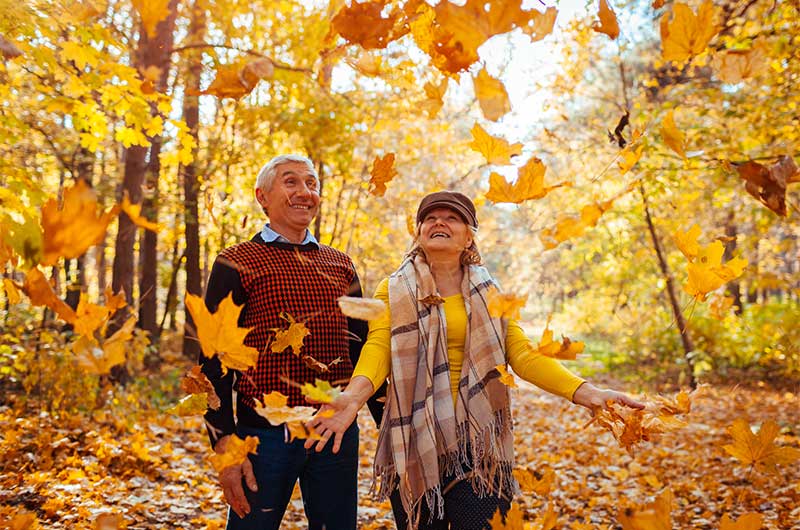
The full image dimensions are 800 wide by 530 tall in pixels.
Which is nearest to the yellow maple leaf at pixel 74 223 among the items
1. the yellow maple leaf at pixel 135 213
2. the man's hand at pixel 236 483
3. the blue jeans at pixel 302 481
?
the yellow maple leaf at pixel 135 213

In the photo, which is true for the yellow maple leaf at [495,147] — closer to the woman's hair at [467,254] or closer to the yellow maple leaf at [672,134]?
the yellow maple leaf at [672,134]

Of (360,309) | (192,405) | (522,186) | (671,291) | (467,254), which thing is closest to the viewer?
(360,309)

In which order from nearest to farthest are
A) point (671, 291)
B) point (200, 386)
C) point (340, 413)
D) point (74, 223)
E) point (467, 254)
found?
1. point (74, 223)
2. point (340, 413)
3. point (200, 386)
4. point (467, 254)
5. point (671, 291)

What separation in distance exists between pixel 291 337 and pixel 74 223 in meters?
0.93

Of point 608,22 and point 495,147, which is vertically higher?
point 608,22

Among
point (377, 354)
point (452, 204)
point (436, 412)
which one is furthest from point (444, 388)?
point (452, 204)

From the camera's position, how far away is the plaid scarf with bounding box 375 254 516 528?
201cm

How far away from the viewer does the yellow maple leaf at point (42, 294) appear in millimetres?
1302

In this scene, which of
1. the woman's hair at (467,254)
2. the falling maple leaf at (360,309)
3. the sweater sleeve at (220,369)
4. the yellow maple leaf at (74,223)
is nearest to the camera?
the yellow maple leaf at (74,223)

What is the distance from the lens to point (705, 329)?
10.2 metres

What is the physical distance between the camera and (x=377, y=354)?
206 centimetres

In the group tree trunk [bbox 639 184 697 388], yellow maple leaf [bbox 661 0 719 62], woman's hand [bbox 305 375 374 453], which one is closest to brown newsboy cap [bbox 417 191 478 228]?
woman's hand [bbox 305 375 374 453]

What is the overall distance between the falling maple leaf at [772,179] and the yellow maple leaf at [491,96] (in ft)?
2.33

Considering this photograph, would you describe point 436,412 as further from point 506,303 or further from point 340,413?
point 506,303
